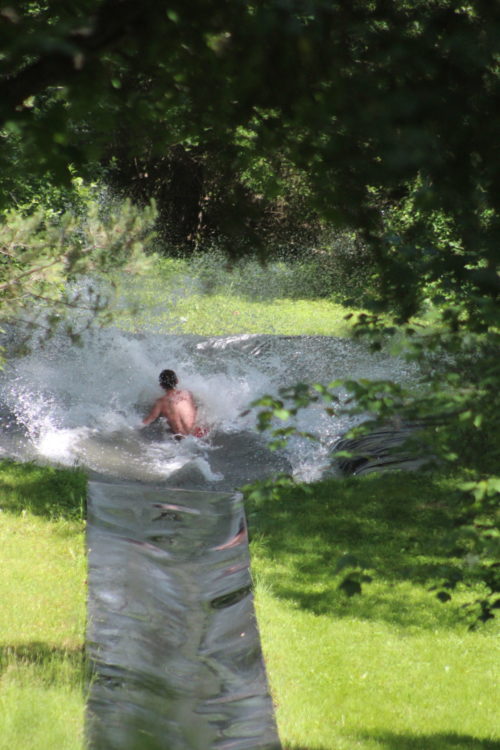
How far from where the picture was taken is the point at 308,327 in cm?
2111

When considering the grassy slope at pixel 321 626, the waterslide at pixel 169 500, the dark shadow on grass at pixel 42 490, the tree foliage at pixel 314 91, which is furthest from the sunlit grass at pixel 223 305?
the tree foliage at pixel 314 91

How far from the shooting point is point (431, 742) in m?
5.10

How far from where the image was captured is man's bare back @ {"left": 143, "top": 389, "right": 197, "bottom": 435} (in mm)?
12078

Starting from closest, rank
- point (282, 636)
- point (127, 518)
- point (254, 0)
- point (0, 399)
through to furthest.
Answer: point (254, 0) < point (282, 636) < point (127, 518) < point (0, 399)

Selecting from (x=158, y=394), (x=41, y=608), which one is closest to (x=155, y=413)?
(x=158, y=394)

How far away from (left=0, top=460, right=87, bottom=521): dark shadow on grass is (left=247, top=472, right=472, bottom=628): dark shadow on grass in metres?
1.62

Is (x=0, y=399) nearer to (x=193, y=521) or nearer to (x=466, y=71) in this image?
(x=193, y=521)

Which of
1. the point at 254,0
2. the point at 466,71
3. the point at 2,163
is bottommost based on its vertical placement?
the point at 2,163

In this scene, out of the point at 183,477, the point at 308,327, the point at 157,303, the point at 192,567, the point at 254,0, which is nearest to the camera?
the point at 254,0

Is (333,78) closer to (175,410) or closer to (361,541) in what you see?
(361,541)

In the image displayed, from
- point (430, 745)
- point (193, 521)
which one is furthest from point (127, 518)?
point (430, 745)

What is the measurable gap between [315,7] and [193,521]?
7.15 meters

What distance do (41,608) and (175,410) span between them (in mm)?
5575

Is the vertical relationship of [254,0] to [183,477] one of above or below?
above
